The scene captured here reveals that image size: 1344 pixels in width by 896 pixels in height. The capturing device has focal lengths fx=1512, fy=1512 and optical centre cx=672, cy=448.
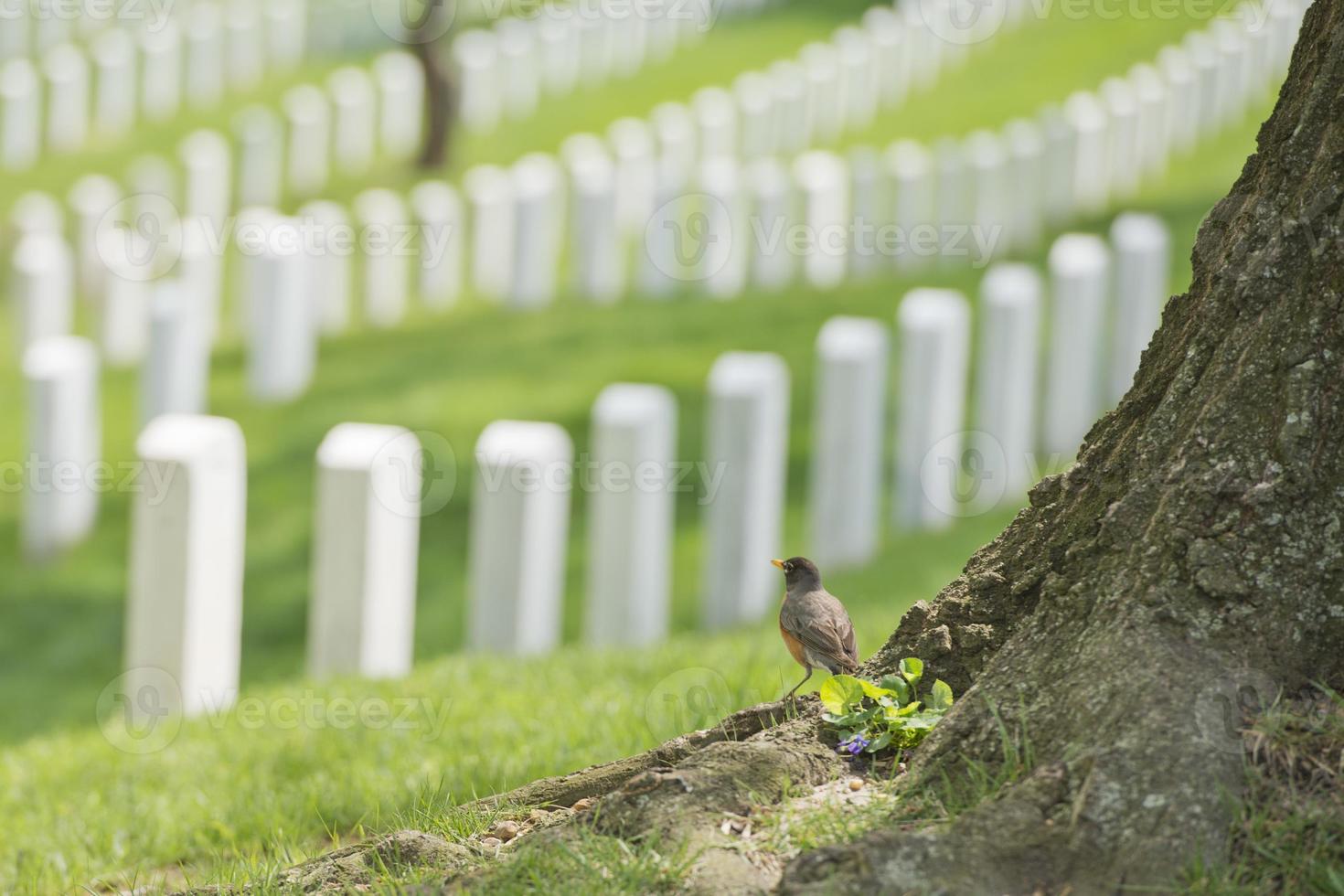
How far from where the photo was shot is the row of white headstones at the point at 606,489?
565 cm

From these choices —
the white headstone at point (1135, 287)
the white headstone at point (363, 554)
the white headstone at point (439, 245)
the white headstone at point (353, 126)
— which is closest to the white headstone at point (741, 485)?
the white headstone at point (363, 554)

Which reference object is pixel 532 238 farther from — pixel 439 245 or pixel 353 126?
pixel 353 126

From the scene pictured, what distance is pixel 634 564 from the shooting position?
20.6ft

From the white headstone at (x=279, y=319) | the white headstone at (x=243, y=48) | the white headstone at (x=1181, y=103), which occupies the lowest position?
the white headstone at (x=279, y=319)

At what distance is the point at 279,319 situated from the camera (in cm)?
958

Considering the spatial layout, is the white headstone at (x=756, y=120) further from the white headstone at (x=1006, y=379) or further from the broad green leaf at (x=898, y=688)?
the broad green leaf at (x=898, y=688)

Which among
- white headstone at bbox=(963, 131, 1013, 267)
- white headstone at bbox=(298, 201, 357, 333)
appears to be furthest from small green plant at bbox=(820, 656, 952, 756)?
white headstone at bbox=(963, 131, 1013, 267)

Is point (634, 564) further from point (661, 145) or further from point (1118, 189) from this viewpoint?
point (1118, 189)

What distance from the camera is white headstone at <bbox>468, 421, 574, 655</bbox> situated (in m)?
5.96

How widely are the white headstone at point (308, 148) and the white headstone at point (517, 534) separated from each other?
34.2ft

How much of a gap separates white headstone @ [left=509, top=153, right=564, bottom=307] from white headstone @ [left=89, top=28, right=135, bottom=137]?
7469mm

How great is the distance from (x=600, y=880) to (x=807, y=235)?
10.4 m

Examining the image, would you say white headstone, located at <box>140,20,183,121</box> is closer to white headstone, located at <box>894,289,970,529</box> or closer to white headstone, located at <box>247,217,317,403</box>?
white headstone, located at <box>247,217,317,403</box>

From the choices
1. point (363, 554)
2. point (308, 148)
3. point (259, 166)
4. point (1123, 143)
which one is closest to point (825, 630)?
point (363, 554)
